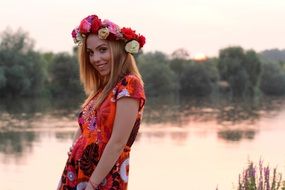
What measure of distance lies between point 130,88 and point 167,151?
1650 centimetres

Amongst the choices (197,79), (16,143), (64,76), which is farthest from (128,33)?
(197,79)

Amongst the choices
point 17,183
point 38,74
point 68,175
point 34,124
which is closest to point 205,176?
point 17,183

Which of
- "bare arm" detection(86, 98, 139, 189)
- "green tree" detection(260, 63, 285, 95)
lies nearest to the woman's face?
"bare arm" detection(86, 98, 139, 189)

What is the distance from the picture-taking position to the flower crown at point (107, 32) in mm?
2736

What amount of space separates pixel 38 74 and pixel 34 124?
2624 cm

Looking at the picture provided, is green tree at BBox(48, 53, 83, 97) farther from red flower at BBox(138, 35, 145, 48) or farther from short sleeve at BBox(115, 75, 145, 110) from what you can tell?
short sleeve at BBox(115, 75, 145, 110)

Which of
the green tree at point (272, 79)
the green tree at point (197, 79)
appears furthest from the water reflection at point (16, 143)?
the green tree at point (272, 79)

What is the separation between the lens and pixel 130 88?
2.67m

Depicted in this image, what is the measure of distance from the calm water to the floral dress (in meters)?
3.88

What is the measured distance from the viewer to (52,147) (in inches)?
776

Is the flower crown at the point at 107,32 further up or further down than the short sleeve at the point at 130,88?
further up

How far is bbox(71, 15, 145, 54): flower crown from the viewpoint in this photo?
2.74 m

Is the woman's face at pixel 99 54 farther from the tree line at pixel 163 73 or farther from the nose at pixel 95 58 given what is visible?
the tree line at pixel 163 73

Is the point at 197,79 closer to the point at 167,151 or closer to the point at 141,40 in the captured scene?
the point at 167,151
